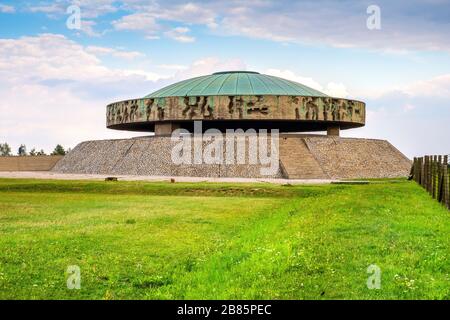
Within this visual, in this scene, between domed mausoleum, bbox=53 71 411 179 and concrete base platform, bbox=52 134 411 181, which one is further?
domed mausoleum, bbox=53 71 411 179

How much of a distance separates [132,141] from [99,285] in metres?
46.6

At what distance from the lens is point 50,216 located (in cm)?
1630

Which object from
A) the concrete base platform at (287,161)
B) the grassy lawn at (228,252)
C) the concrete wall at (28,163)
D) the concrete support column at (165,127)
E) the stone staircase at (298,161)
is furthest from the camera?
the concrete wall at (28,163)

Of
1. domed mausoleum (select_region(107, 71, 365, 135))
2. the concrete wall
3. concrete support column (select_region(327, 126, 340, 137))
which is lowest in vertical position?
the concrete wall

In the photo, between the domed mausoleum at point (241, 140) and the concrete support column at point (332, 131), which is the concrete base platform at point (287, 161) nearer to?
the domed mausoleum at point (241, 140)

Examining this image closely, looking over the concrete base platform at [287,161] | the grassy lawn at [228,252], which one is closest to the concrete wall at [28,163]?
the concrete base platform at [287,161]

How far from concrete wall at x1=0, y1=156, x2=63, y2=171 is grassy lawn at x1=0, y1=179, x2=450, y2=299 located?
48.3m

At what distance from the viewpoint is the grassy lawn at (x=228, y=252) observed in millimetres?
7355

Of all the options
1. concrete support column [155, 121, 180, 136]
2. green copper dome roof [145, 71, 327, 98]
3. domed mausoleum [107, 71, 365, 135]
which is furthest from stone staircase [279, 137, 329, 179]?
concrete support column [155, 121, 180, 136]

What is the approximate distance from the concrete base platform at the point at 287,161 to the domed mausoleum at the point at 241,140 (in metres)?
0.08

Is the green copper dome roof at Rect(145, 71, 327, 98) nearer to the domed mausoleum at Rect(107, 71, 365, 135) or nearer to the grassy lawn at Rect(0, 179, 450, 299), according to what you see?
the domed mausoleum at Rect(107, 71, 365, 135)

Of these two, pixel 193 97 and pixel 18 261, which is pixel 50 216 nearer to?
pixel 18 261

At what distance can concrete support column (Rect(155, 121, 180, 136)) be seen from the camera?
5500 centimetres
